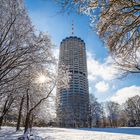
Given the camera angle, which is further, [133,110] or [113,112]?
[113,112]

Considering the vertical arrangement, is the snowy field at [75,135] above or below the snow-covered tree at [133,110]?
below

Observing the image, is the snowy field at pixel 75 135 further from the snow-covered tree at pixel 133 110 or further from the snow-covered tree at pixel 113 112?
the snow-covered tree at pixel 113 112

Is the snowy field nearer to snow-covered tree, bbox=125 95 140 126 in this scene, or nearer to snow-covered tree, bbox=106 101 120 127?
snow-covered tree, bbox=125 95 140 126

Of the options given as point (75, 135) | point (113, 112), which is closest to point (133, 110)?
point (113, 112)

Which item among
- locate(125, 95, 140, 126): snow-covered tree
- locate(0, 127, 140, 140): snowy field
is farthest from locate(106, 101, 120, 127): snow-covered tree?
locate(0, 127, 140, 140): snowy field

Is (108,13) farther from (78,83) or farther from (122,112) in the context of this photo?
(78,83)

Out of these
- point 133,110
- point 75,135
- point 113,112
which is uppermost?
point 113,112

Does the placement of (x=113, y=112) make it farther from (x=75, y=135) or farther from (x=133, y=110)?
(x=75, y=135)

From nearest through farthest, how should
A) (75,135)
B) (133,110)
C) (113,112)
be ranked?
1. (75,135)
2. (133,110)
3. (113,112)

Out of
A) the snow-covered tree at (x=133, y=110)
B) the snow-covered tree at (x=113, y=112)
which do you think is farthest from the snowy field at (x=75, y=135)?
the snow-covered tree at (x=113, y=112)

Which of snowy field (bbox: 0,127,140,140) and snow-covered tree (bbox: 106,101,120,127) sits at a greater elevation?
snow-covered tree (bbox: 106,101,120,127)

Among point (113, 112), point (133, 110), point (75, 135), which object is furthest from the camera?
point (113, 112)

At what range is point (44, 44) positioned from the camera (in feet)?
30.9

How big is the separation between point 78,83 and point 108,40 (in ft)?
380
